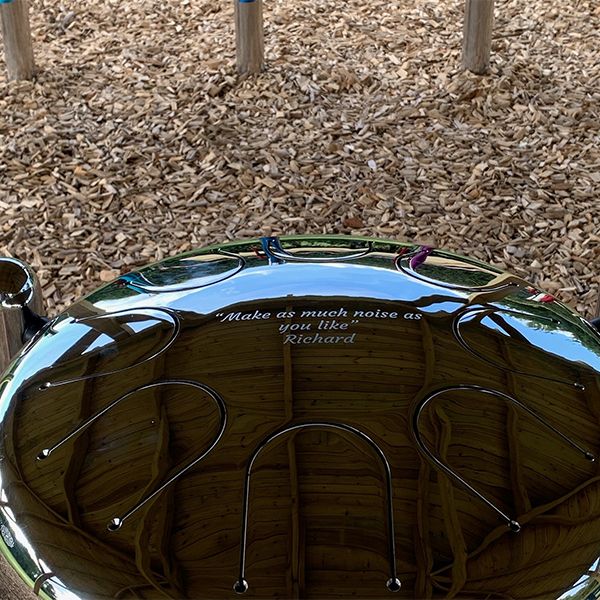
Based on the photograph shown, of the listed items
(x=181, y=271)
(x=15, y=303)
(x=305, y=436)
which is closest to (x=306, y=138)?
(x=181, y=271)

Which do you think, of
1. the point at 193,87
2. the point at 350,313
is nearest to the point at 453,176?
the point at 193,87

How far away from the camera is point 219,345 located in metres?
1.66

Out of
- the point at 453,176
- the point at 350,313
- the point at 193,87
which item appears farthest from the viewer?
the point at 193,87

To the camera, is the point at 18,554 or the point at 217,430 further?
the point at 217,430

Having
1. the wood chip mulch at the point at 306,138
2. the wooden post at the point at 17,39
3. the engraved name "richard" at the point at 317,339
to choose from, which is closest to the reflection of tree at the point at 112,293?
the engraved name "richard" at the point at 317,339

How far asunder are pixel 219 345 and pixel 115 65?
3439mm

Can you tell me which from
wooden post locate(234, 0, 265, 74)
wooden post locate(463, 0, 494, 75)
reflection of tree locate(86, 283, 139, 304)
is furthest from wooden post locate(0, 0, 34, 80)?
reflection of tree locate(86, 283, 139, 304)

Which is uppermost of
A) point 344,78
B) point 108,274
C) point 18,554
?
point 18,554

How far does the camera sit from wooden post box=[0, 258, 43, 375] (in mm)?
1845

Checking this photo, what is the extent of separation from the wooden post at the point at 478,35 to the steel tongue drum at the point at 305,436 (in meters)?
2.87

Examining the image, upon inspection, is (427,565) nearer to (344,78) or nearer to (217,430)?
(217,430)

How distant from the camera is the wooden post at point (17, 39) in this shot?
14.2 feet

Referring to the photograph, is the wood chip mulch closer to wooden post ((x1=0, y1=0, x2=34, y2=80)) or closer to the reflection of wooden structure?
wooden post ((x1=0, y1=0, x2=34, y2=80))

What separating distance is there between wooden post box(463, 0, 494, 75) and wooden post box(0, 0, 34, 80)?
223 cm
